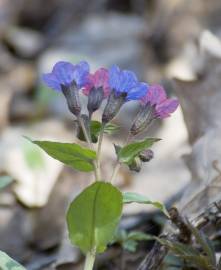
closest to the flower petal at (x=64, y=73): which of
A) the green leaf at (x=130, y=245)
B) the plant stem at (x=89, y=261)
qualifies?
the plant stem at (x=89, y=261)

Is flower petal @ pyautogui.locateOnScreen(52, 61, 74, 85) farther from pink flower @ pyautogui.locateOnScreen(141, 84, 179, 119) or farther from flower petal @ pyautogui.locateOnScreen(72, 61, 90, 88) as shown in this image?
pink flower @ pyautogui.locateOnScreen(141, 84, 179, 119)

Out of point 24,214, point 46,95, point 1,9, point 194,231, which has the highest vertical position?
point 194,231

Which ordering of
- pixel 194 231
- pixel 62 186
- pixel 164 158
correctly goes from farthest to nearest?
1. pixel 164 158
2. pixel 62 186
3. pixel 194 231

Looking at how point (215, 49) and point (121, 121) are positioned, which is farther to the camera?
point (121, 121)

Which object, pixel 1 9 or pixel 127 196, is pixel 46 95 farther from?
pixel 127 196

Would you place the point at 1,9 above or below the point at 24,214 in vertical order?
below

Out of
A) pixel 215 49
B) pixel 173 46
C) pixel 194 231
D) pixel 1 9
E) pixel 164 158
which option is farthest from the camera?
pixel 1 9

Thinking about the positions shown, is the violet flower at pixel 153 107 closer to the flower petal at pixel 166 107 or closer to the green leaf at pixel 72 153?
the flower petal at pixel 166 107

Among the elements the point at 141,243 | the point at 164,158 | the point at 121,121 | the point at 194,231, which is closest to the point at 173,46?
the point at 121,121

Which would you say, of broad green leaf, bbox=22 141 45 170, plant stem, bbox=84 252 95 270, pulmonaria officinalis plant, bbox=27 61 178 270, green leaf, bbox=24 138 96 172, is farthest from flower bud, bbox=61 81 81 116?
broad green leaf, bbox=22 141 45 170
